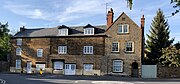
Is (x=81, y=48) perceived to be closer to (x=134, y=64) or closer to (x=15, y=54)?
(x=134, y=64)

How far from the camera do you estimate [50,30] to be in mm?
50000

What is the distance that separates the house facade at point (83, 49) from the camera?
136 ft

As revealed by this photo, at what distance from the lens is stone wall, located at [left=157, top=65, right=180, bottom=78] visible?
38.9m

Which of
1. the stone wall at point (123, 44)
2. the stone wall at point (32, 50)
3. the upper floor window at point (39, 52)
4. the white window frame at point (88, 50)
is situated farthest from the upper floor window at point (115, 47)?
the upper floor window at point (39, 52)

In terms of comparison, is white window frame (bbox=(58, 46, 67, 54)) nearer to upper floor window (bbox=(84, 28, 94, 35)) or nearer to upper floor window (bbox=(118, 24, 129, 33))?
upper floor window (bbox=(84, 28, 94, 35))

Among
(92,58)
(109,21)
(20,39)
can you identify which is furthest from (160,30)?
(20,39)

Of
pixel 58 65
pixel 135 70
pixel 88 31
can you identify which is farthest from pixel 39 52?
pixel 135 70

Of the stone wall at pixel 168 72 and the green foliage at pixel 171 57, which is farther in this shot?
the green foliage at pixel 171 57

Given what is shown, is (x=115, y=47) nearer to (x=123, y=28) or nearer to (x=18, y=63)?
(x=123, y=28)

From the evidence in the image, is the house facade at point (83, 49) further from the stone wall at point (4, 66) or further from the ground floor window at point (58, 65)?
the stone wall at point (4, 66)

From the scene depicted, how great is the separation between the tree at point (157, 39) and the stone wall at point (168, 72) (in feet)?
22.8

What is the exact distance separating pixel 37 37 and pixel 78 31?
25.8 feet

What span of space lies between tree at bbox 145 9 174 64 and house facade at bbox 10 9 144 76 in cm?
807

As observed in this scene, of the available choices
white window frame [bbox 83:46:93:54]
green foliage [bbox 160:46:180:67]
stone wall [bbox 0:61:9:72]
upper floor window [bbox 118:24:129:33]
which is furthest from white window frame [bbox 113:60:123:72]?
stone wall [bbox 0:61:9:72]
